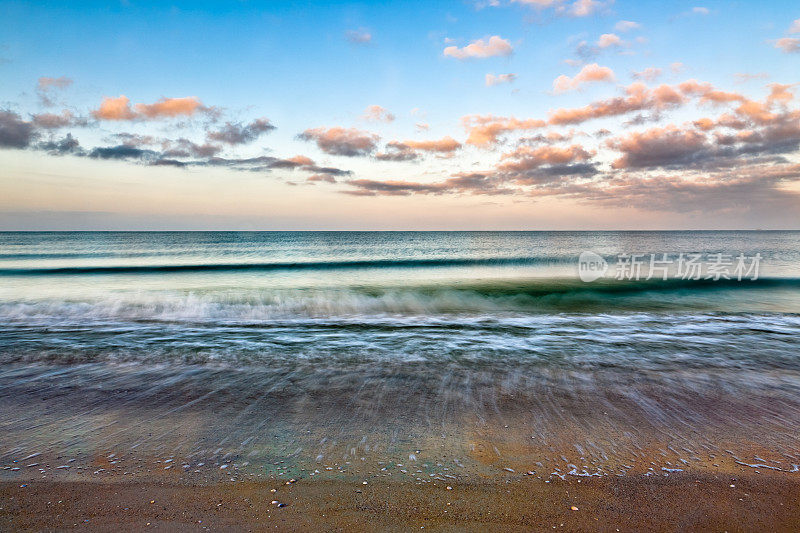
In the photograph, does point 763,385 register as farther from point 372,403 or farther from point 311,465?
point 311,465

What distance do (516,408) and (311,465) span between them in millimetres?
2416

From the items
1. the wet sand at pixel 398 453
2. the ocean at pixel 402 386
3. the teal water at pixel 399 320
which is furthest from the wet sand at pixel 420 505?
the teal water at pixel 399 320

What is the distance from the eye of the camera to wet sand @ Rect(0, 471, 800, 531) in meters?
2.79

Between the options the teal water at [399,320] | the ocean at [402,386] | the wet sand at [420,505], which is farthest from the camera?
the teal water at [399,320]

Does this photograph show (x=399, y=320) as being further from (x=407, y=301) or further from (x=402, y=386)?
(x=402, y=386)

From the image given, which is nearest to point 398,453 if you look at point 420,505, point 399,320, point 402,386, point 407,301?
point 420,505

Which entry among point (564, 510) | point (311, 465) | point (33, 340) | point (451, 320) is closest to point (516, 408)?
point (564, 510)

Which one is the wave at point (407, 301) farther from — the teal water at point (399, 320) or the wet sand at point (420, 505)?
the wet sand at point (420, 505)

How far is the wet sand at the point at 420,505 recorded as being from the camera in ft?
9.16

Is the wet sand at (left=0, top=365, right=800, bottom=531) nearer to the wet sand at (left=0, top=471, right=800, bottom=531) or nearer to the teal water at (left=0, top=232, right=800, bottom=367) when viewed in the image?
the wet sand at (left=0, top=471, right=800, bottom=531)

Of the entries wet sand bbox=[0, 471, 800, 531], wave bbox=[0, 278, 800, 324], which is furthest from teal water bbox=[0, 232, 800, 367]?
wet sand bbox=[0, 471, 800, 531]

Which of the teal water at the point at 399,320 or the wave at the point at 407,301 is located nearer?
the teal water at the point at 399,320

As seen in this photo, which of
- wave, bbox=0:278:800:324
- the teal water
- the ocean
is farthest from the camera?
wave, bbox=0:278:800:324

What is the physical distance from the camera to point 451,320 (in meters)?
11.2
